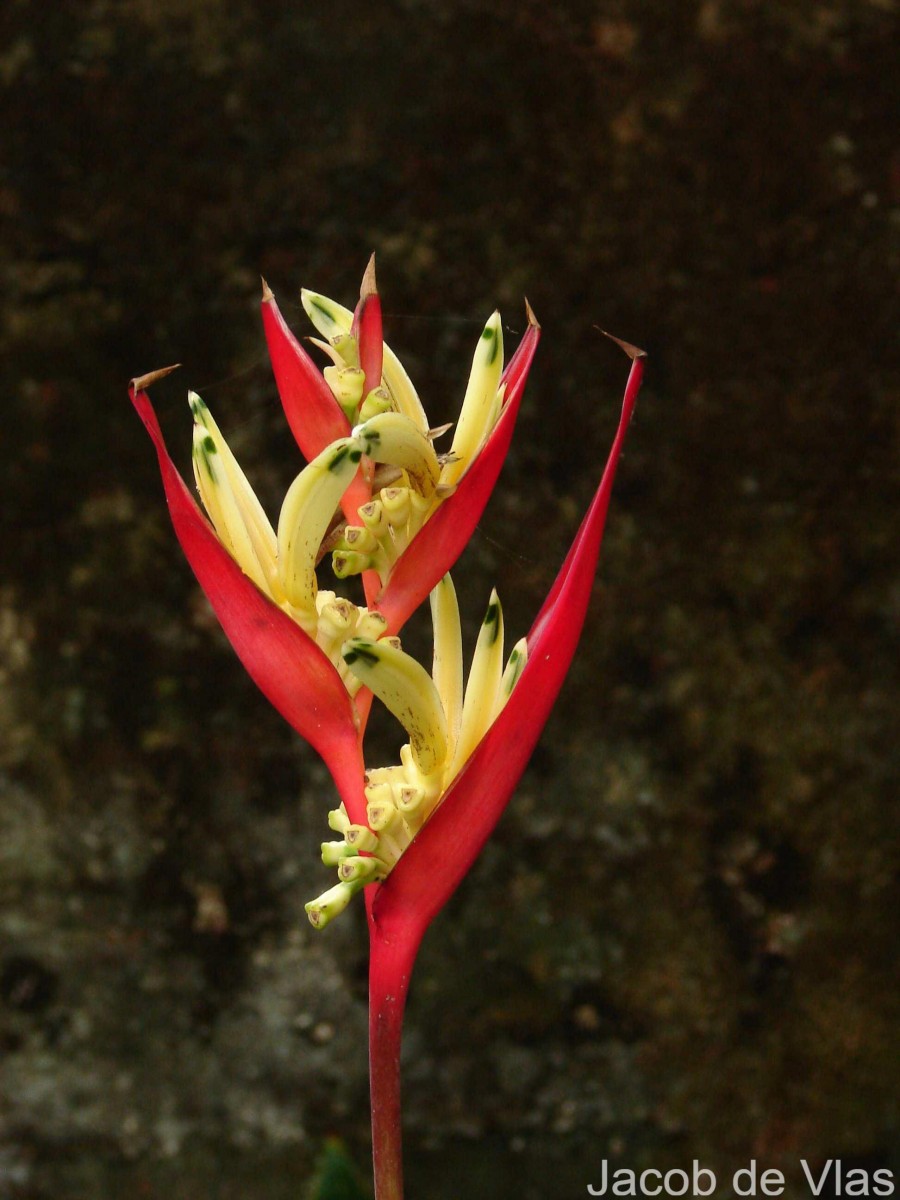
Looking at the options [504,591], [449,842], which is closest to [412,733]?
[449,842]

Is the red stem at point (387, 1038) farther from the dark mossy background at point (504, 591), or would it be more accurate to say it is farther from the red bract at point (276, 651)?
the dark mossy background at point (504, 591)

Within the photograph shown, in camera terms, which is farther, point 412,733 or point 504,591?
point 504,591

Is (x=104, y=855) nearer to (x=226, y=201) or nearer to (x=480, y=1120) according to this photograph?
(x=480, y=1120)

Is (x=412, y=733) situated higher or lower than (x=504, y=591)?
lower

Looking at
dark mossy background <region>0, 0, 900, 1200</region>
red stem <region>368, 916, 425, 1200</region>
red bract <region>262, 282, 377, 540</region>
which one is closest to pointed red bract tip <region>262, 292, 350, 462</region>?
red bract <region>262, 282, 377, 540</region>

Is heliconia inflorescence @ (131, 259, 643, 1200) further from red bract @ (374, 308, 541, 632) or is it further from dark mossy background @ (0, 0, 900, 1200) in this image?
dark mossy background @ (0, 0, 900, 1200)

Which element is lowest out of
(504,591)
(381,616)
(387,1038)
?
(387,1038)

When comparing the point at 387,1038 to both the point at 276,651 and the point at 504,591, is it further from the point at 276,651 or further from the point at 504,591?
the point at 504,591

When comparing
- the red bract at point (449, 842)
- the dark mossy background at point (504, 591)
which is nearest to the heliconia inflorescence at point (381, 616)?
the red bract at point (449, 842)
